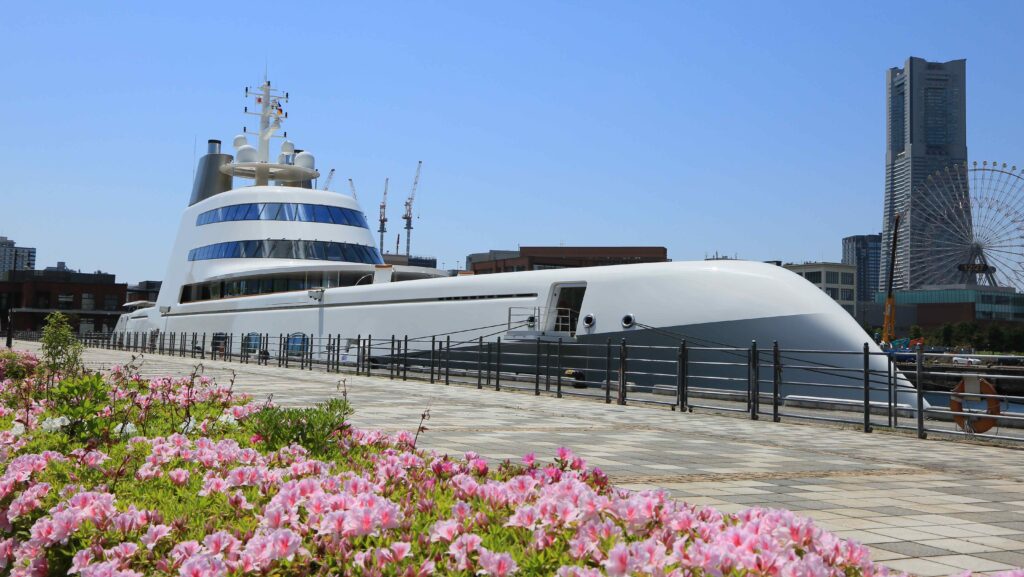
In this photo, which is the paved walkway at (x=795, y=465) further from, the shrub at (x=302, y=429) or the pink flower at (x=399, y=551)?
the pink flower at (x=399, y=551)

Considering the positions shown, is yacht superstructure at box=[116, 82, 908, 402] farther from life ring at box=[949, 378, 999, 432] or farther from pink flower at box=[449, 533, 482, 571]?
pink flower at box=[449, 533, 482, 571]

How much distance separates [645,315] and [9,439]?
50.4 feet

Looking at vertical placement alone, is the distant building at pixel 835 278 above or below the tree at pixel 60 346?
above

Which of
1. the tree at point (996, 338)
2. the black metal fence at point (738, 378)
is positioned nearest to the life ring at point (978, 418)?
the black metal fence at point (738, 378)

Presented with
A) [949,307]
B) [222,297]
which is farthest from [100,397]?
[949,307]

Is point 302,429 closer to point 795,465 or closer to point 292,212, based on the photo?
point 795,465

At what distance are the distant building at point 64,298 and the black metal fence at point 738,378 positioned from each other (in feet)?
226

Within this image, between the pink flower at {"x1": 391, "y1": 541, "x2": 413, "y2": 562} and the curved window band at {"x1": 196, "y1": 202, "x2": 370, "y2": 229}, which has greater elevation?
the curved window band at {"x1": 196, "y1": 202, "x2": 370, "y2": 229}

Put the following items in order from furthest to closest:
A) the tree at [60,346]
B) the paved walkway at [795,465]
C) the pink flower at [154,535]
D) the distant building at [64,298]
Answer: the distant building at [64,298], the tree at [60,346], the paved walkway at [795,465], the pink flower at [154,535]

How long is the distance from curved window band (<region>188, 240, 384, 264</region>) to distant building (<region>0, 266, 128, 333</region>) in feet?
197

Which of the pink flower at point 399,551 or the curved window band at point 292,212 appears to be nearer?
the pink flower at point 399,551

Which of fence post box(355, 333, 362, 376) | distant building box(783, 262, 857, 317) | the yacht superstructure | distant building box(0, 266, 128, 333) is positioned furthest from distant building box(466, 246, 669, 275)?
fence post box(355, 333, 362, 376)

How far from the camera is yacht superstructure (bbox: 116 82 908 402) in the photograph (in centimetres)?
1856

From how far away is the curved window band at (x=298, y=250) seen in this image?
36.4 metres
